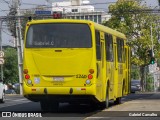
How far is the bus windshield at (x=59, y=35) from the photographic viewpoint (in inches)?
770

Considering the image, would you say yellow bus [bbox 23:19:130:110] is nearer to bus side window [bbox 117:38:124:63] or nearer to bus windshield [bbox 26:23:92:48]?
bus windshield [bbox 26:23:92:48]

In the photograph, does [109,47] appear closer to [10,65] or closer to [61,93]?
[61,93]

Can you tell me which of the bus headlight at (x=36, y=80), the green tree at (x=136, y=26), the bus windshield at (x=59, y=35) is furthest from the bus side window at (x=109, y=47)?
the green tree at (x=136, y=26)

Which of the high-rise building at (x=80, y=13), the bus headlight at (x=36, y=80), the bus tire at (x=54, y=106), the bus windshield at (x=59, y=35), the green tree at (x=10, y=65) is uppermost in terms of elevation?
the high-rise building at (x=80, y=13)

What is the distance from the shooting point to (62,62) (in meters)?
19.3

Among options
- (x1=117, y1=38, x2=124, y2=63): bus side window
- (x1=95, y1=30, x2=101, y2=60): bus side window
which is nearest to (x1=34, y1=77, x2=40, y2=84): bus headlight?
(x1=95, y1=30, x2=101, y2=60): bus side window

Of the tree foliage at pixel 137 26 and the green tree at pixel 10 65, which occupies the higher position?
the tree foliage at pixel 137 26

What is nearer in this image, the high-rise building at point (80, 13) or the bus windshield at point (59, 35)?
the bus windshield at point (59, 35)

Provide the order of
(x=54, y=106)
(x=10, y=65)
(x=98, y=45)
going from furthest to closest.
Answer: (x=10, y=65) → (x=54, y=106) → (x=98, y=45)

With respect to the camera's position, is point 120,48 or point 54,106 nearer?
point 54,106

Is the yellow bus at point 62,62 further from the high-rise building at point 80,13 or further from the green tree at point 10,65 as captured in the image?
the green tree at point 10,65

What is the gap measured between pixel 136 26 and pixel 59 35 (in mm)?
46744

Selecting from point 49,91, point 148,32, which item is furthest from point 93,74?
point 148,32

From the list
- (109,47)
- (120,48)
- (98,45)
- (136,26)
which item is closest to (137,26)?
(136,26)
